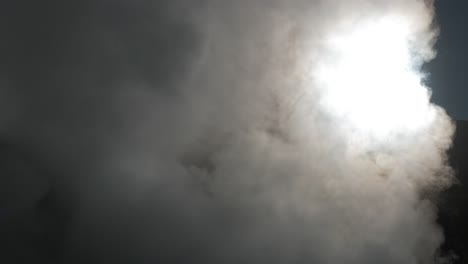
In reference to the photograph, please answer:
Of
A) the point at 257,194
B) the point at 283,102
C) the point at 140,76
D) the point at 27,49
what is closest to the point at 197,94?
the point at 140,76

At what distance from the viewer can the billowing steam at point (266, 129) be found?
566 inches

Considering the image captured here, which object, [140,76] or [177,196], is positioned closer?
[177,196]

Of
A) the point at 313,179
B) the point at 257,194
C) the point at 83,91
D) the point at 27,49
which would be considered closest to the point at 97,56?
the point at 83,91

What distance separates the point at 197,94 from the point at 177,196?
405cm

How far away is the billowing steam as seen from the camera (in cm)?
1438

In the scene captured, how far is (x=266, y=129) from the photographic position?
1588 centimetres

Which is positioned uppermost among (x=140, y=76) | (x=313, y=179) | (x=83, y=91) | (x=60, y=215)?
(x=140, y=76)

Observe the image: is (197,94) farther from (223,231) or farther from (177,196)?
(223,231)

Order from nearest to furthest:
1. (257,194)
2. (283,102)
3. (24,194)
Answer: (24,194)
(257,194)
(283,102)

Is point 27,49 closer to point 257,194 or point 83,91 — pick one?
point 83,91

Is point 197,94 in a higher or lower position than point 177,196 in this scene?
higher

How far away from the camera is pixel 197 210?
14188 mm

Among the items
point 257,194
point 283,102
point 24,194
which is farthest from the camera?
point 283,102

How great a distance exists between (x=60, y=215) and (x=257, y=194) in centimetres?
676
